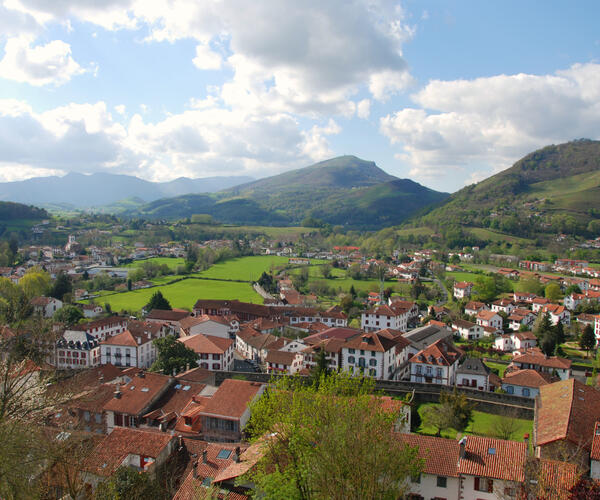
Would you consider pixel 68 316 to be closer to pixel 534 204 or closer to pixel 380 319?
pixel 380 319

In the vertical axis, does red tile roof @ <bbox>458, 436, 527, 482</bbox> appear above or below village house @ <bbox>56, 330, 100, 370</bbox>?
above

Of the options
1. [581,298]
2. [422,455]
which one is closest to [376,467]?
[422,455]

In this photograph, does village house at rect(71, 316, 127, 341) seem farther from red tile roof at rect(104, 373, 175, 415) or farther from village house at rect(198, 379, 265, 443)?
village house at rect(198, 379, 265, 443)

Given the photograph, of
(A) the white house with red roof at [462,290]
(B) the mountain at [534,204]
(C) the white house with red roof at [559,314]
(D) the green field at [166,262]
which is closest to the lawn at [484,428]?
(C) the white house with red roof at [559,314]

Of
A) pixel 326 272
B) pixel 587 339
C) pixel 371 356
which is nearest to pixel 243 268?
pixel 326 272

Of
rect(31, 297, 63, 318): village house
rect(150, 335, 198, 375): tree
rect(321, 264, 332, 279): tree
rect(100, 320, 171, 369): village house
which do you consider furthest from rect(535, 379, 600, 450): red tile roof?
rect(321, 264, 332, 279): tree

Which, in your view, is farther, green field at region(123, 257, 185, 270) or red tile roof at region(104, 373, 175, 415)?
green field at region(123, 257, 185, 270)
